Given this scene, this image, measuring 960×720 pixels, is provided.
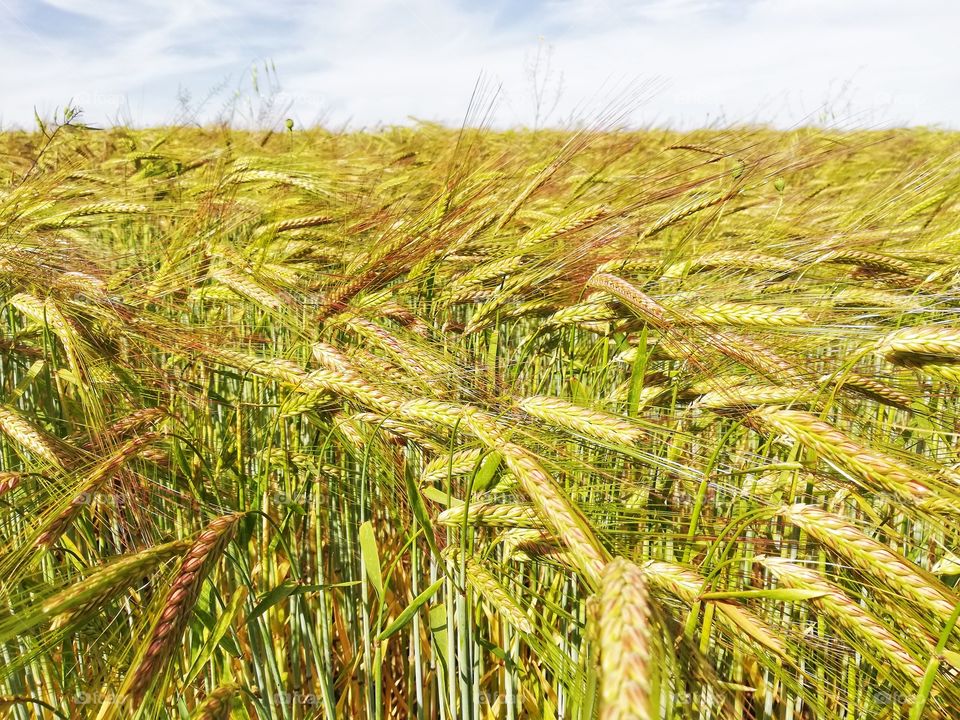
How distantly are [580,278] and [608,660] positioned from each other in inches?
46.6

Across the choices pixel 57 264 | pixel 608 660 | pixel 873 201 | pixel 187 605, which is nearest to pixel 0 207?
pixel 57 264

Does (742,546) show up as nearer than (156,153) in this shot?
Yes

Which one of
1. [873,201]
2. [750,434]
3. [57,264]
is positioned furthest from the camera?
[873,201]

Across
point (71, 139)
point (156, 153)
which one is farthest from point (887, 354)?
point (71, 139)

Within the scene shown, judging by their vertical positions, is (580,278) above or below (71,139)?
below

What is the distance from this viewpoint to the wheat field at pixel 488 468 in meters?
0.81

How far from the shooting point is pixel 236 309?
246 centimetres

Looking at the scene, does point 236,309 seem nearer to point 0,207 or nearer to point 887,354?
point 0,207

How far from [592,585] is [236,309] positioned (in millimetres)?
2067

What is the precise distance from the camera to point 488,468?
0.99m

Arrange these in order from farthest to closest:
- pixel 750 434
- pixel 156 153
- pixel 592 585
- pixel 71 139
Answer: pixel 71 139, pixel 156 153, pixel 750 434, pixel 592 585

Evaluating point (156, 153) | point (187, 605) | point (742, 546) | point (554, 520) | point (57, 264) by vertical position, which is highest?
point (156, 153)

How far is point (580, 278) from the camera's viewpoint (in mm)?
1586

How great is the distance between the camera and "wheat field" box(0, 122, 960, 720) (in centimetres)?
81
